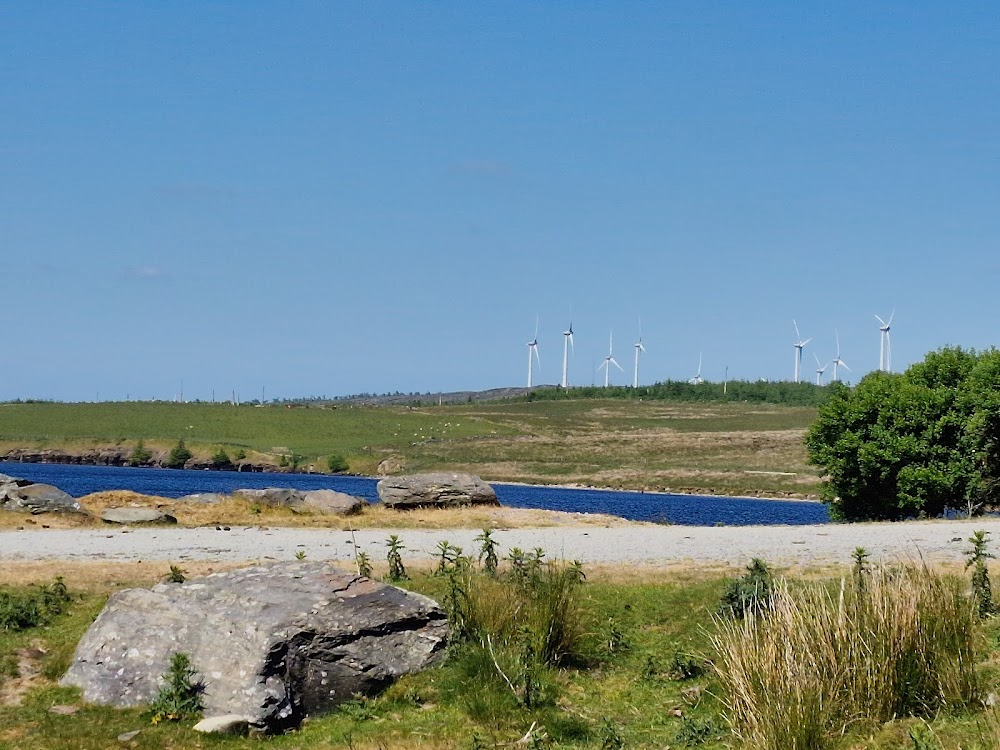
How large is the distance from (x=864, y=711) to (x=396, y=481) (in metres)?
28.8

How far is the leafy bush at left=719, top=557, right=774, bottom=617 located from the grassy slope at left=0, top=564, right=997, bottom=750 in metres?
0.39

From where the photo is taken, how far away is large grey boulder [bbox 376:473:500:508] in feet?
123

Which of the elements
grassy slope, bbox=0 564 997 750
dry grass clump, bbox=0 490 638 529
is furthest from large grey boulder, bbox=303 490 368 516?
grassy slope, bbox=0 564 997 750

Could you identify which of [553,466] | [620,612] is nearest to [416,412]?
[553,466]

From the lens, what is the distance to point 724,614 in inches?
607

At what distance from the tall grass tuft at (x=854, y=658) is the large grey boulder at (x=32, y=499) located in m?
25.1

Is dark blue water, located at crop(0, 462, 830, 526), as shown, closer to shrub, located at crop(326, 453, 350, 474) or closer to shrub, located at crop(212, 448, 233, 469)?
shrub, located at crop(326, 453, 350, 474)

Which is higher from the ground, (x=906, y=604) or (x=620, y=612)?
(x=906, y=604)

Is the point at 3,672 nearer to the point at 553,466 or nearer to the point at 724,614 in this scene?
the point at 724,614

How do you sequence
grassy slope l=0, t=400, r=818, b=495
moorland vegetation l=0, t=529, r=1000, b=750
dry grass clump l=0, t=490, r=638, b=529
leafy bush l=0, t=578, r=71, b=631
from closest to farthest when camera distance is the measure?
moorland vegetation l=0, t=529, r=1000, b=750
leafy bush l=0, t=578, r=71, b=631
dry grass clump l=0, t=490, r=638, b=529
grassy slope l=0, t=400, r=818, b=495

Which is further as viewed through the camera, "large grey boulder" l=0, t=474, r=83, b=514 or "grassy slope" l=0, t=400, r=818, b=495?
"grassy slope" l=0, t=400, r=818, b=495

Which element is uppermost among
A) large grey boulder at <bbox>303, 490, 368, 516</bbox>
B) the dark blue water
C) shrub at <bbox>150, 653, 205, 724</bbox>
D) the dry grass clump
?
large grey boulder at <bbox>303, 490, 368, 516</bbox>

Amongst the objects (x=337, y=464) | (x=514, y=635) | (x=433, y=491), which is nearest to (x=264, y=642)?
(x=514, y=635)

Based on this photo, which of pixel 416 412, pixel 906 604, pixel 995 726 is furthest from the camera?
pixel 416 412
